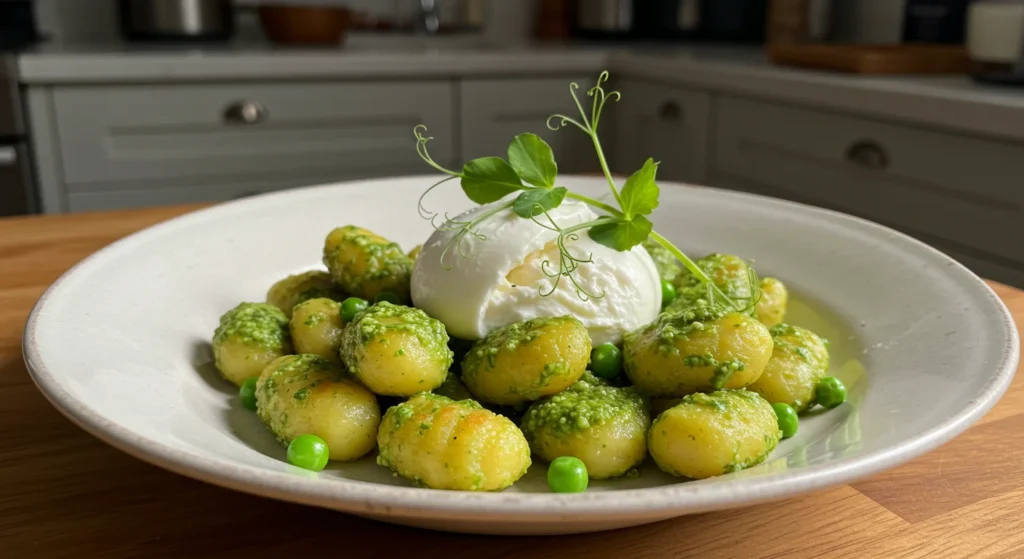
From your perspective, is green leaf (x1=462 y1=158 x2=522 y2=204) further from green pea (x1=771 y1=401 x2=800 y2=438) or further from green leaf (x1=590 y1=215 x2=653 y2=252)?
green pea (x1=771 y1=401 x2=800 y2=438)

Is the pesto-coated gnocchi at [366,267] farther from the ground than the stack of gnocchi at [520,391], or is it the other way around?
the pesto-coated gnocchi at [366,267]

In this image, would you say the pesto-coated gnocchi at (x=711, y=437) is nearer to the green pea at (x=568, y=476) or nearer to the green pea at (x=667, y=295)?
the green pea at (x=568, y=476)

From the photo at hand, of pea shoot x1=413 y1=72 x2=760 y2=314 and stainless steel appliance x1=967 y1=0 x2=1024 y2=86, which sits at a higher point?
stainless steel appliance x1=967 y1=0 x2=1024 y2=86

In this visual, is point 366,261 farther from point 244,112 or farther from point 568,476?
point 244,112

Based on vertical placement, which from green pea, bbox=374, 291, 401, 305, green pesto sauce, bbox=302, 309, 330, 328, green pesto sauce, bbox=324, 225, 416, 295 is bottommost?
green pea, bbox=374, 291, 401, 305

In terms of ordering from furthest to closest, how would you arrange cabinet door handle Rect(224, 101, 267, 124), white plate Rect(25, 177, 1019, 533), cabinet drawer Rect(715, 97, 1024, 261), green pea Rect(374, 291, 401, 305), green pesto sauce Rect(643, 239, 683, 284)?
cabinet door handle Rect(224, 101, 267, 124), cabinet drawer Rect(715, 97, 1024, 261), green pesto sauce Rect(643, 239, 683, 284), green pea Rect(374, 291, 401, 305), white plate Rect(25, 177, 1019, 533)

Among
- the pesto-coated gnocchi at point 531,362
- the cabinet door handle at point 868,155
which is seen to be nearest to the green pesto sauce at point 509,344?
the pesto-coated gnocchi at point 531,362

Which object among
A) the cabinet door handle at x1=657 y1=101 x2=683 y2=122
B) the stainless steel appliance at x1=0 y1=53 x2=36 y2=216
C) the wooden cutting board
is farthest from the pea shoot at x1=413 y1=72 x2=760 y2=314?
the stainless steel appliance at x1=0 y1=53 x2=36 y2=216

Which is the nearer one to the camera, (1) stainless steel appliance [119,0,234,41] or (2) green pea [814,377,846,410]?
(2) green pea [814,377,846,410]
